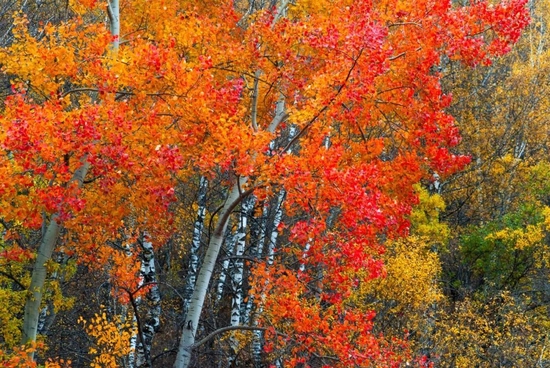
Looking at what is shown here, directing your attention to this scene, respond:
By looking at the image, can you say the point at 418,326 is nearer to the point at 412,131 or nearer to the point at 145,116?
the point at 412,131

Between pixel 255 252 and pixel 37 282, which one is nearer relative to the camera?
pixel 37 282

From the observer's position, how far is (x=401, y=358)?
1209 centimetres

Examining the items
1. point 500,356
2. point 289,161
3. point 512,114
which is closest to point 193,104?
point 289,161

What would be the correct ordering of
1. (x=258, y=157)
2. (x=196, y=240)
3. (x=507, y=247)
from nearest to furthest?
(x=258, y=157) → (x=196, y=240) → (x=507, y=247)

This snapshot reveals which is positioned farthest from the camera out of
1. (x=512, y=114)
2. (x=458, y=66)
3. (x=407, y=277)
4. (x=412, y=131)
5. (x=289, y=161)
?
(x=458, y=66)

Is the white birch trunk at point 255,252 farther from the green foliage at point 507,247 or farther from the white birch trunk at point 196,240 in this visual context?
the green foliage at point 507,247

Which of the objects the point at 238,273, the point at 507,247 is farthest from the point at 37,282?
the point at 507,247

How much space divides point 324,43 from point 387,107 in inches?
88.3

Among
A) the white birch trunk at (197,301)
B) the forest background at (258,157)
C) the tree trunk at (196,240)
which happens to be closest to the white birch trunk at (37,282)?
the forest background at (258,157)

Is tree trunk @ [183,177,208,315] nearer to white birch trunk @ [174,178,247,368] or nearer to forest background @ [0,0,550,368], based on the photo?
forest background @ [0,0,550,368]

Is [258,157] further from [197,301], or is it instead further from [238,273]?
[238,273]

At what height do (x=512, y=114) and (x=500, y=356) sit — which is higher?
(x=512, y=114)

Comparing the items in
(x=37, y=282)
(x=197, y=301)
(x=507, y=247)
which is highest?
(x=507, y=247)

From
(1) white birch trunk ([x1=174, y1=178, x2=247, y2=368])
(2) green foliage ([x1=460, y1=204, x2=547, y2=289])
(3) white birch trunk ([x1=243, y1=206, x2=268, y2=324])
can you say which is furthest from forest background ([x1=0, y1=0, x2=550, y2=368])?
(2) green foliage ([x1=460, y1=204, x2=547, y2=289])
